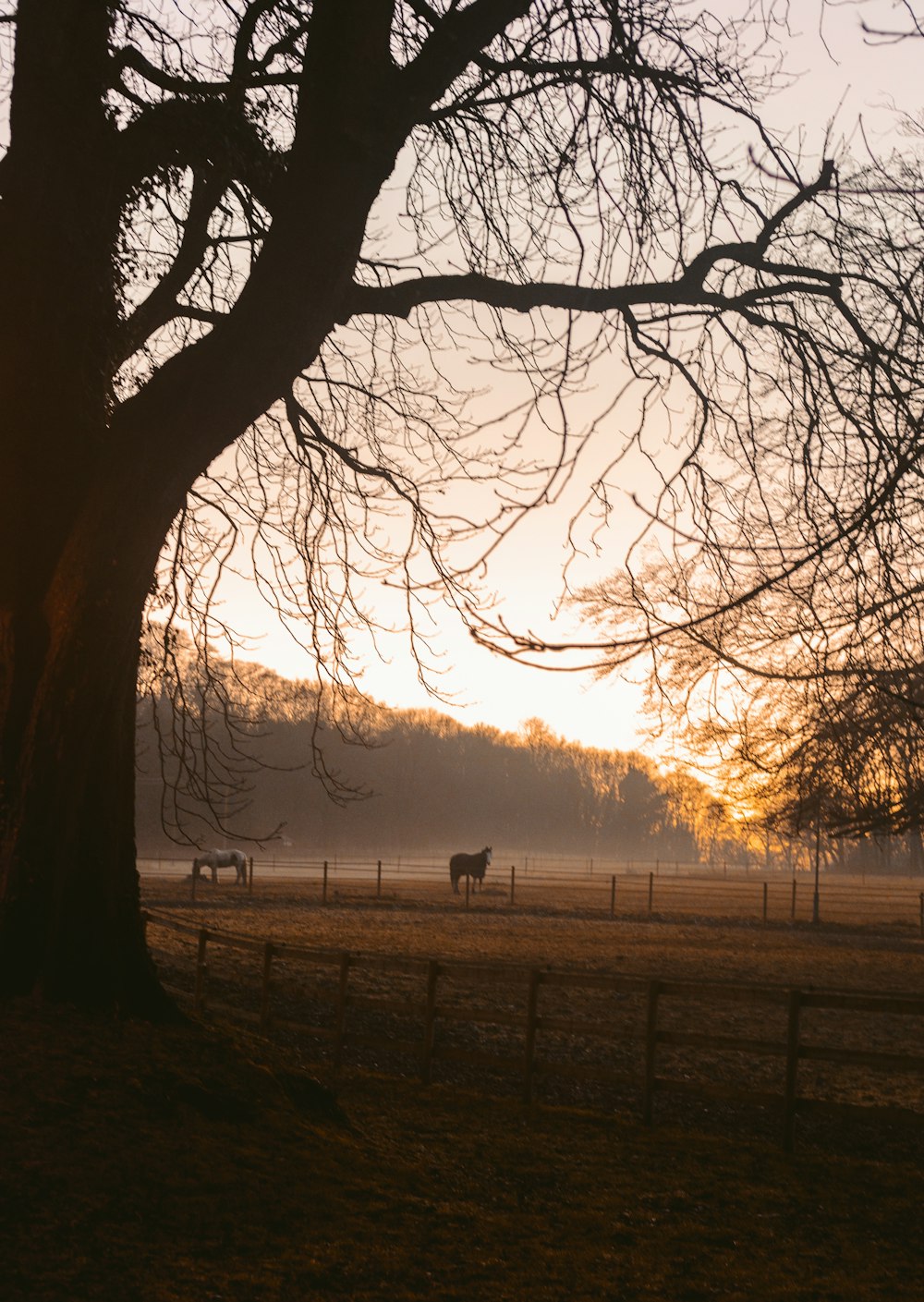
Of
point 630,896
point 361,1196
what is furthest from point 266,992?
point 630,896

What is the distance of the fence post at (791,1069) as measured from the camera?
8.08 meters

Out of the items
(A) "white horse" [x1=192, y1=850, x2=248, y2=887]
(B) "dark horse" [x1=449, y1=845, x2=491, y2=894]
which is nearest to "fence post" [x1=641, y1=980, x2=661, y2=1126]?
(B) "dark horse" [x1=449, y1=845, x2=491, y2=894]

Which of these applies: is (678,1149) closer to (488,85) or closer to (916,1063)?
(916,1063)

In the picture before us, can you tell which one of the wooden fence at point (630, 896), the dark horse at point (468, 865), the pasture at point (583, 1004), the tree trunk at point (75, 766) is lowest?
the wooden fence at point (630, 896)

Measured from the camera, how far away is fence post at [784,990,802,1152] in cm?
808

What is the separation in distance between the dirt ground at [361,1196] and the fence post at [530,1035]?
73cm

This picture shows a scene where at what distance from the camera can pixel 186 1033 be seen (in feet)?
20.6

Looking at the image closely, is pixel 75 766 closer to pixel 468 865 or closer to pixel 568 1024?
pixel 568 1024

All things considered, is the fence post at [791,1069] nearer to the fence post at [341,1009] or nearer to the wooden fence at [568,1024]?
the wooden fence at [568,1024]

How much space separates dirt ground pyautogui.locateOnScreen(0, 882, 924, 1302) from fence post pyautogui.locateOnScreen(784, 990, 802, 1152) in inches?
8.3

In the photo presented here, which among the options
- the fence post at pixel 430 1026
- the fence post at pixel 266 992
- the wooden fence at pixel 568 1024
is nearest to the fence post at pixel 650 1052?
the wooden fence at pixel 568 1024

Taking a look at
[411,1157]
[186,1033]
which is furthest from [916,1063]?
[186,1033]

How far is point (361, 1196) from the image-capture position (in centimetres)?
554

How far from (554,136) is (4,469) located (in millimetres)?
3876
